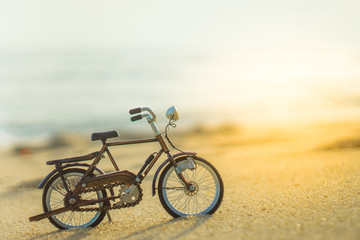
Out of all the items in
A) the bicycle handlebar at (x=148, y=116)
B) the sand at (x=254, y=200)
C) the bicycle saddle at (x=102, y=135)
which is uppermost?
the bicycle handlebar at (x=148, y=116)

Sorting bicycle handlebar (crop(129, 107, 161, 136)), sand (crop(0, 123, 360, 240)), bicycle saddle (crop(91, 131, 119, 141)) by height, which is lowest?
sand (crop(0, 123, 360, 240))

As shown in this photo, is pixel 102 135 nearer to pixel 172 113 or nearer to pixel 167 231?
pixel 172 113

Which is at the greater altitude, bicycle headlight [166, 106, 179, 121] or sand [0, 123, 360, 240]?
bicycle headlight [166, 106, 179, 121]

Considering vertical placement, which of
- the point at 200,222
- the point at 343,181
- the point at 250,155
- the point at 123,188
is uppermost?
the point at 123,188

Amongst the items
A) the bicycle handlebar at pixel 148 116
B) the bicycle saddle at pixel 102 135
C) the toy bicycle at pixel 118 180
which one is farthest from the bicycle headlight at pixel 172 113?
the bicycle saddle at pixel 102 135

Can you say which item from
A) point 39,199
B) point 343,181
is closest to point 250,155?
point 343,181

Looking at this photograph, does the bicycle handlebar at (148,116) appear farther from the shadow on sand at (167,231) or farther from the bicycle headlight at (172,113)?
the shadow on sand at (167,231)

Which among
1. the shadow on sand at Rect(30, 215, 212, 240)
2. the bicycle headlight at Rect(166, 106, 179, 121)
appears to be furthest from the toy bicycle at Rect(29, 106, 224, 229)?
the shadow on sand at Rect(30, 215, 212, 240)

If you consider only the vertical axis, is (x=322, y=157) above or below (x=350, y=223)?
below

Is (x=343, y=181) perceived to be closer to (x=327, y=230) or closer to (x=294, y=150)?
(x=327, y=230)

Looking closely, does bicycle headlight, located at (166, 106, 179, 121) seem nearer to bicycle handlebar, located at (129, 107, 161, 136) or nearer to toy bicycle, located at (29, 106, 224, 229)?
toy bicycle, located at (29, 106, 224, 229)

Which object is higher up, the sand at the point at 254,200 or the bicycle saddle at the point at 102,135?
Answer: the bicycle saddle at the point at 102,135
